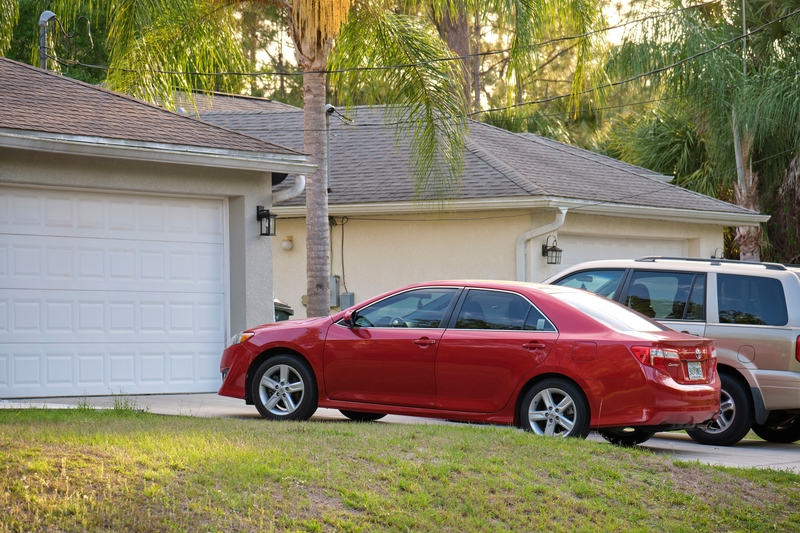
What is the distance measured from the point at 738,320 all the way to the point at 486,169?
8.68 meters

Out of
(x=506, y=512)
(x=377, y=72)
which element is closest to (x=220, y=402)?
(x=377, y=72)

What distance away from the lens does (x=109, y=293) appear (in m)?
13.2

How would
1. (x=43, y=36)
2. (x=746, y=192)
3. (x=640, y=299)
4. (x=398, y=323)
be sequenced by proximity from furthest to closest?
(x=746, y=192) → (x=43, y=36) → (x=640, y=299) → (x=398, y=323)

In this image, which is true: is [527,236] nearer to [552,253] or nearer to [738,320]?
[552,253]

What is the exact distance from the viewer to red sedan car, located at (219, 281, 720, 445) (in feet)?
29.4

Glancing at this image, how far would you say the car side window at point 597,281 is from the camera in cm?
1148

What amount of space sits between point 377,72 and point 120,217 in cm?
440

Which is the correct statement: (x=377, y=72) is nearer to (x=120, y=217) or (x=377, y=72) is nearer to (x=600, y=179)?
(x=120, y=217)

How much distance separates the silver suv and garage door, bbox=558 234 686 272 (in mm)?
6831

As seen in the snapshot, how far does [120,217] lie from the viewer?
43.7 feet

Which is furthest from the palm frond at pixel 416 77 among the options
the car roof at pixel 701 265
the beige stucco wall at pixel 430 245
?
the car roof at pixel 701 265

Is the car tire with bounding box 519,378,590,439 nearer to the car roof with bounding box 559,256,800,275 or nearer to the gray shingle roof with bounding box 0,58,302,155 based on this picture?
the car roof with bounding box 559,256,800,275

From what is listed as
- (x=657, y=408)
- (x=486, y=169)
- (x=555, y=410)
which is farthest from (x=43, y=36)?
(x=657, y=408)

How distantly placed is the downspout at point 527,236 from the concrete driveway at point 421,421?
233 inches
